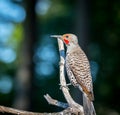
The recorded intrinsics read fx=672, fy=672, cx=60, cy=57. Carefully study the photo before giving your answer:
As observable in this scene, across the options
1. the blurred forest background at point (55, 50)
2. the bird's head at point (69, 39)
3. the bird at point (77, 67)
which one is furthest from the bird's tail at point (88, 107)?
the blurred forest background at point (55, 50)

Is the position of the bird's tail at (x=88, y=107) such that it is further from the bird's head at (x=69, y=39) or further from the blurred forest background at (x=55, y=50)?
the blurred forest background at (x=55, y=50)

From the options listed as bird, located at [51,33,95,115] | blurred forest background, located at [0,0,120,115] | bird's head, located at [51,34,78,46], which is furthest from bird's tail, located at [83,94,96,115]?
blurred forest background, located at [0,0,120,115]

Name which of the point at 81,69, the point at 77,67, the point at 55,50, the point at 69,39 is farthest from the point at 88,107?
the point at 55,50

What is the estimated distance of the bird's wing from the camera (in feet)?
24.4

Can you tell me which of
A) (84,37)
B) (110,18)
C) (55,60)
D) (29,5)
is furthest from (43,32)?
(84,37)

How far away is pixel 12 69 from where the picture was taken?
24.3 m

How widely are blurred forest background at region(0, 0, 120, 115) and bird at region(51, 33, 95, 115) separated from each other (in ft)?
15.8

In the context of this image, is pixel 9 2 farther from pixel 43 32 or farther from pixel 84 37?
pixel 84 37

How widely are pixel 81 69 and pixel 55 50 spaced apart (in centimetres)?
1585

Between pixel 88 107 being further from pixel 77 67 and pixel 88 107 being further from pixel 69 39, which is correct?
pixel 69 39

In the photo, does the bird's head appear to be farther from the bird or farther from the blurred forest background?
→ the blurred forest background

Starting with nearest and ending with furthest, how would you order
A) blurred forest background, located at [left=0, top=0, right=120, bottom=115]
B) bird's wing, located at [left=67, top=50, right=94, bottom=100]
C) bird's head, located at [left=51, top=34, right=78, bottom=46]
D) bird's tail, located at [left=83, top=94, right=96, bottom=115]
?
1. bird's tail, located at [left=83, top=94, right=96, bottom=115]
2. bird's wing, located at [left=67, top=50, right=94, bottom=100]
3. bird's head, located at [left=51, top=34, right=78, bottom=46]
4. blurred forest background, located at [left=0, top=0, right=120, bottom=115]

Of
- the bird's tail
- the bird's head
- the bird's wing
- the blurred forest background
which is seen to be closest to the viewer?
the bird's tail

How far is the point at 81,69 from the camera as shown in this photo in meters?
7.86
